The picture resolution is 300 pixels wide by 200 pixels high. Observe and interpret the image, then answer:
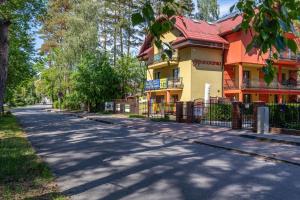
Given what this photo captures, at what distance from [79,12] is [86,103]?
1176 cm

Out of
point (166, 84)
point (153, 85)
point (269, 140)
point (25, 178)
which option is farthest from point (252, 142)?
point (153, 85)

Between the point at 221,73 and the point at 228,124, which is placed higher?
the point at 221,73

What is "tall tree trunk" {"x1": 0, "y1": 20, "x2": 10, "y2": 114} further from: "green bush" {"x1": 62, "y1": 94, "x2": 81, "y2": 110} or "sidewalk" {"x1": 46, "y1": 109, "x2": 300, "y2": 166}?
"green bush" {"x1": 62, "y1": 94, "x2": 81, "y2": 110}

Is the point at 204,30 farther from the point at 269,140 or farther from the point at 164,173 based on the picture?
the point at 164,173

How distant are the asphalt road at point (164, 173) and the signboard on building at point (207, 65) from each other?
23.1m

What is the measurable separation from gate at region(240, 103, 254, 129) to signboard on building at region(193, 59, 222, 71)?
16570mm

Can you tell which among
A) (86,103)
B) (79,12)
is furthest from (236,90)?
(79,12)

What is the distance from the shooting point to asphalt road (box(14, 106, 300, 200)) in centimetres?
630

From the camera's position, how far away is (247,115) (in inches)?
723

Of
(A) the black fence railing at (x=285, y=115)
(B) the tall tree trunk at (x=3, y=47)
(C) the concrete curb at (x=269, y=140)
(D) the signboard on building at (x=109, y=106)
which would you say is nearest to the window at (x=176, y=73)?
(D) the signboard on building at (x=109, y=106)

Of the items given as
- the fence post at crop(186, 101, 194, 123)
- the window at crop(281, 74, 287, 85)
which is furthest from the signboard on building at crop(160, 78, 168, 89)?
the fence post at crop(186, 101, 194, 123)

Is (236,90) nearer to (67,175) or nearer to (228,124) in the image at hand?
(228,124)

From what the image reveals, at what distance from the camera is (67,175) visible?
7766 mm

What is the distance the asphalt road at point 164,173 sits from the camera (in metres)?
6.30
